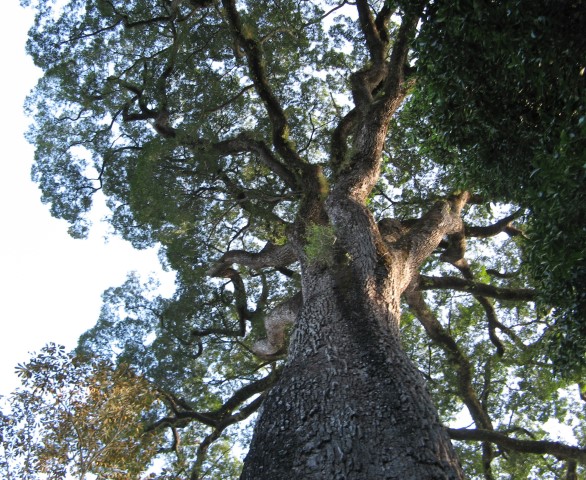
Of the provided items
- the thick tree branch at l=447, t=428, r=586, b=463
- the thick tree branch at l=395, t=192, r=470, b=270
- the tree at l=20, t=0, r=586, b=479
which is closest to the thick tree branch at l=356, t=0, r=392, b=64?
the tree at l=20, t=0, r=586, b=479

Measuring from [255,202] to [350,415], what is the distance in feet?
24.3

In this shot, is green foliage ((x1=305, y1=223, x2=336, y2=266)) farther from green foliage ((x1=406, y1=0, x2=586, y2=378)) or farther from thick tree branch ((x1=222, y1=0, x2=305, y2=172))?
thick tree branch ((x1=222, y1=0, x2=305, y2=172))

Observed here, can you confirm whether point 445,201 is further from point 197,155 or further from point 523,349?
point 197,155

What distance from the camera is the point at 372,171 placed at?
8438mm

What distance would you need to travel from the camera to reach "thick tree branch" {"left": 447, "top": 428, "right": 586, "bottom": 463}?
28.1ft

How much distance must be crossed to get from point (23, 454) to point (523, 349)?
30.7 feet

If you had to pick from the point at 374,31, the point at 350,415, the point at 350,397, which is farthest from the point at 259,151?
the point at 350,415

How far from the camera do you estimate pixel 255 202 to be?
1078 centimetres

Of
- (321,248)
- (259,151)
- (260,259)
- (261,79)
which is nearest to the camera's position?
(321,248)

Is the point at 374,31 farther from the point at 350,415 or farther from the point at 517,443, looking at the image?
the point at 350,415

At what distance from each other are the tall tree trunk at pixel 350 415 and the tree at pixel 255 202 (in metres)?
2.07

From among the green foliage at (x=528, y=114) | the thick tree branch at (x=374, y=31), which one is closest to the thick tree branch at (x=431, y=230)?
the green foliage at (x=528, y=114)

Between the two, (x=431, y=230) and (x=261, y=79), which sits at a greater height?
(x=261, y=79)

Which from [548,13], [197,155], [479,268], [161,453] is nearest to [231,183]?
[197,155]
